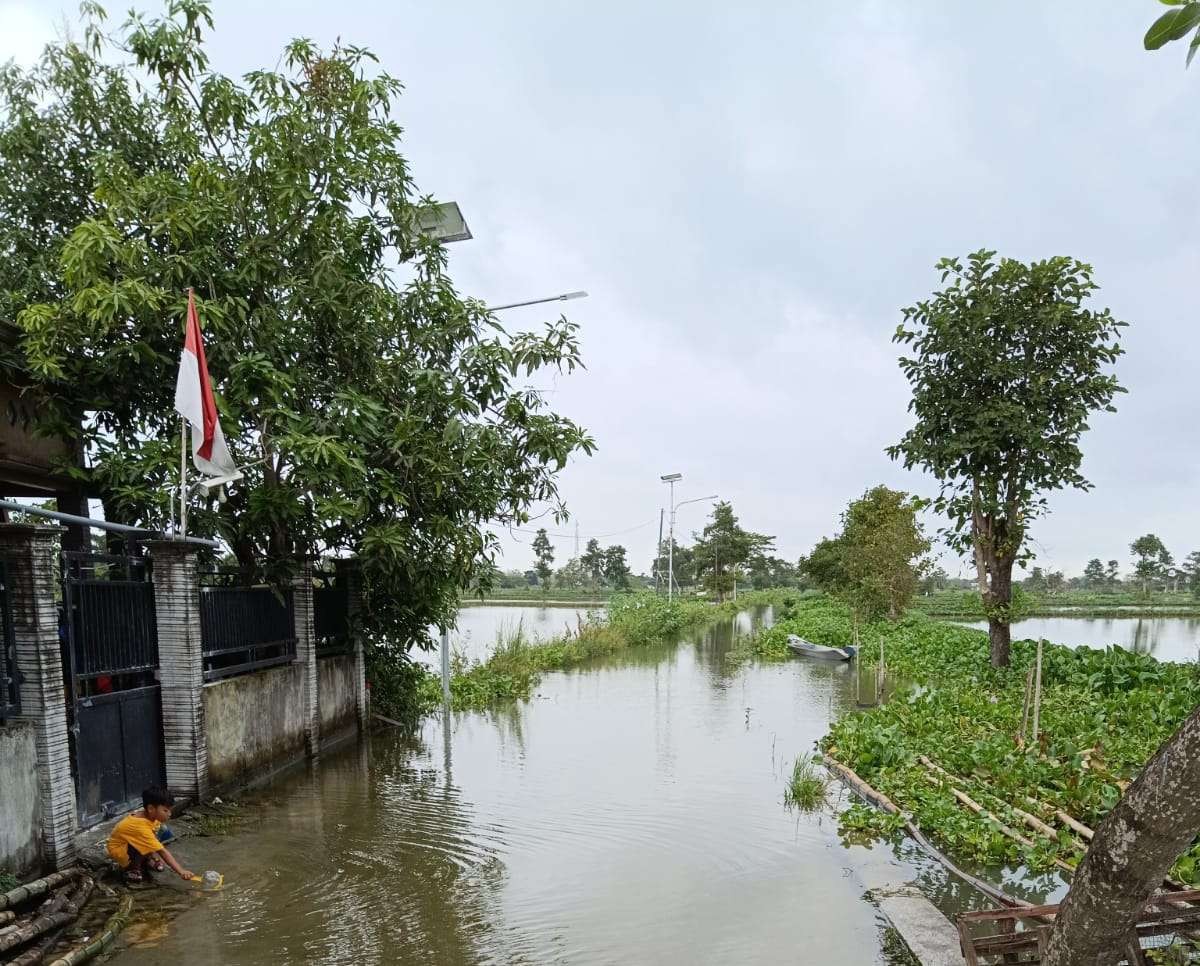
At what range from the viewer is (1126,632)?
130ft

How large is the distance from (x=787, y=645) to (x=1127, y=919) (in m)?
23.5

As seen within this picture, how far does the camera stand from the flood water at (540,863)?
19.1ft

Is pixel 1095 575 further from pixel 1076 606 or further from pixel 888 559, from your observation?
pixel 888 559

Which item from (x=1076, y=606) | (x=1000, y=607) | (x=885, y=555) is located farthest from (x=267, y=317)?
(x=1076, y=606)

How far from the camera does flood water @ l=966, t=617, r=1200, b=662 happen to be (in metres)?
30.7

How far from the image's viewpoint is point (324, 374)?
1120 cm

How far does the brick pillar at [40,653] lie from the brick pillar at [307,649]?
4925 millimetres

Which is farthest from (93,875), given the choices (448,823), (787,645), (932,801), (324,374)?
(787,645)

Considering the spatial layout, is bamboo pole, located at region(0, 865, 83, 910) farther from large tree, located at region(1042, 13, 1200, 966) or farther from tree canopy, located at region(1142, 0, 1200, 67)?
tree canopy, located at region(1142, 0, 1200, 67)

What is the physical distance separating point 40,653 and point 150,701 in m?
2.21

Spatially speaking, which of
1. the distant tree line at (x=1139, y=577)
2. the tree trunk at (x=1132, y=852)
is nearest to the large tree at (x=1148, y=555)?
the distant tree line at (x=1139, y=577)

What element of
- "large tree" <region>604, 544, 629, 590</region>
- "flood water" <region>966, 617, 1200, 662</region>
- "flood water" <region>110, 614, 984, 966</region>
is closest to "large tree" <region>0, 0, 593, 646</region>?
"flood water" <region>110, 614, 984, 966</region>

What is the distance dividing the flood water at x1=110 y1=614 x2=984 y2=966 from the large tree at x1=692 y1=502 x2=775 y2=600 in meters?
41.7

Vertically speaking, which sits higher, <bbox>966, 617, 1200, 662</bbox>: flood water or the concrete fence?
the concrete fence
